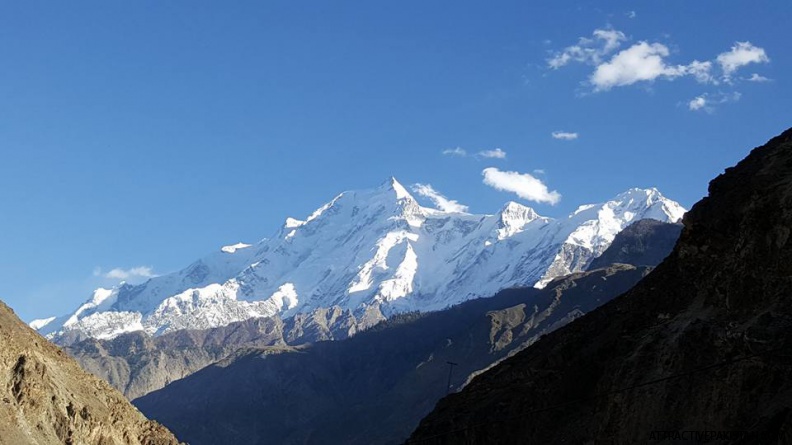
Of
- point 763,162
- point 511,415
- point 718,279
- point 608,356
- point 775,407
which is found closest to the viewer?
point 775,407

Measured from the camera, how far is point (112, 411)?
393ft

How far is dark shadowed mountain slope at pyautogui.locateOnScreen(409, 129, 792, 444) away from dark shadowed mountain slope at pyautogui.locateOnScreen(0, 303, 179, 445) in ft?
181

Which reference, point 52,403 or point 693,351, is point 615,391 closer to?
point 693,351

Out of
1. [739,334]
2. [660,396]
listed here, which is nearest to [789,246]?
[739,334]

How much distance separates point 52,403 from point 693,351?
82356mm

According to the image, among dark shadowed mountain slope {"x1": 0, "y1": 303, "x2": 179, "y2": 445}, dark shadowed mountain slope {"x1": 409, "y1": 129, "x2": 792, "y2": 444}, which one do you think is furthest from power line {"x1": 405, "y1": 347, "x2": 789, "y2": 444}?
dark shadowed mountain slope {"x1": 0, "y1": 303, "x2": 179, "y2": 445}

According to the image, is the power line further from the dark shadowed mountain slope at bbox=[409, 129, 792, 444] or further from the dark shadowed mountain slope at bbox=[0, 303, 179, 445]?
the dark shadowed mountain slope at bbox=[0, 303, 179, 445]

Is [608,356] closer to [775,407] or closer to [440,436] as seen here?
[440,436]

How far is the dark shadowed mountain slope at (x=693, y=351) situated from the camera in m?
41.4

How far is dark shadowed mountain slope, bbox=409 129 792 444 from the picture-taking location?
41438 millimetres

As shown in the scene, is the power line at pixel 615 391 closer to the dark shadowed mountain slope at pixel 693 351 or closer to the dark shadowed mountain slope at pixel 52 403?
the dark shadowed mountain slope at pixel 693 351

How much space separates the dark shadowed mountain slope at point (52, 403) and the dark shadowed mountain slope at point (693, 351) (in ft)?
181

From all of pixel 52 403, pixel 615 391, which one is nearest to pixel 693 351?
pixel 615 391

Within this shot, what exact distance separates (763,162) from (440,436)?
27932 millimetres
